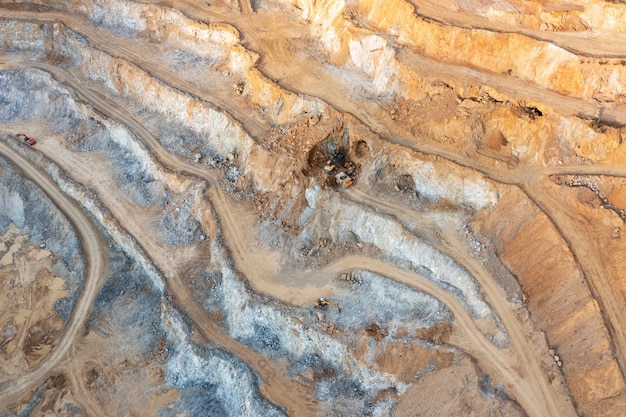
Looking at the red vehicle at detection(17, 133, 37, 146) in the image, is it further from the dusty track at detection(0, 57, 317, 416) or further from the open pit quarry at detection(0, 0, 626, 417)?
the dusty track at detection(0, 57, 317, 416)

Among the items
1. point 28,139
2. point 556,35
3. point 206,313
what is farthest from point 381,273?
point 28,139

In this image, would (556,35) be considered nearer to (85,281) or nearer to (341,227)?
Answer: (341,227)

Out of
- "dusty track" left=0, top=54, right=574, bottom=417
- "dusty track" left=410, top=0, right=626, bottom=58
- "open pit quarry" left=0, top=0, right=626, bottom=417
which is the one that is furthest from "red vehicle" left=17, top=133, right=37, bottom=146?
"dusty track" left=410, top=0, right=626, bottom=58

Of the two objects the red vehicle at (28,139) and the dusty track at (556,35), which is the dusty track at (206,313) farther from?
the dusty track at (556,35)

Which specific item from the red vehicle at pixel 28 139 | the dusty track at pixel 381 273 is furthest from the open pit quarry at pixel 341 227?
the red vehicle at pixel 28 139

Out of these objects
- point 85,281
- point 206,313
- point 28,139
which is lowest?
point 85,281

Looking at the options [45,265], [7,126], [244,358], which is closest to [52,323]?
[45,265]
